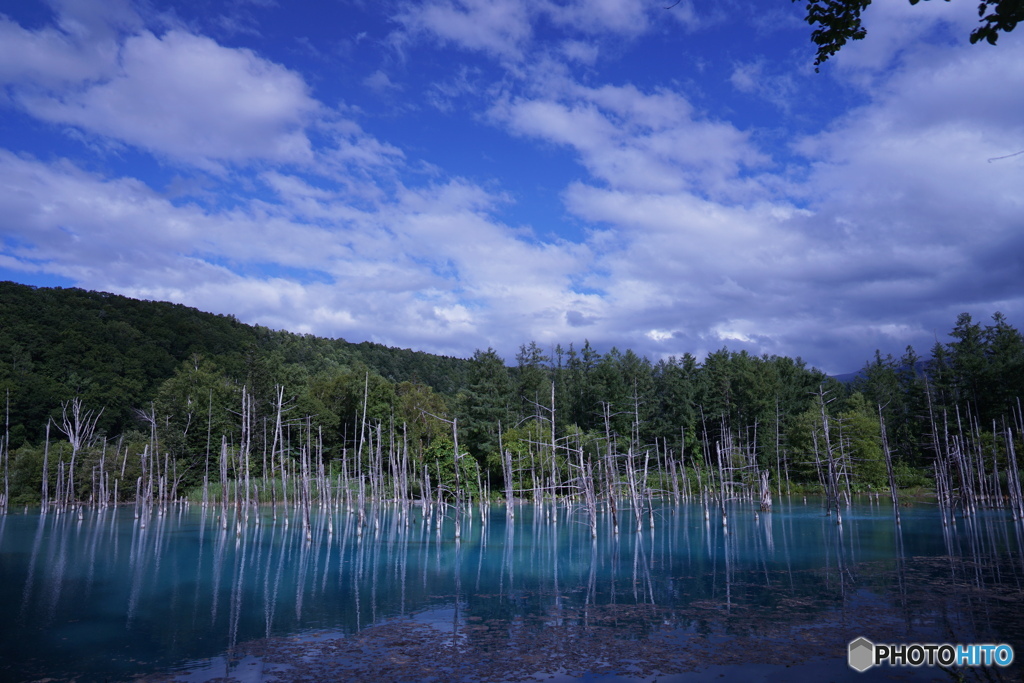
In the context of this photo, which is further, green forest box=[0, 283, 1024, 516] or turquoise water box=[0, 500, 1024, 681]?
green forest box=[0, 283, 1024, 516]

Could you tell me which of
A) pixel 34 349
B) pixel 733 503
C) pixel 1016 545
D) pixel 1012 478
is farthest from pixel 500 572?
Answer: pixel 34 349

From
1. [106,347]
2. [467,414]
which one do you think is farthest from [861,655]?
[106,347]

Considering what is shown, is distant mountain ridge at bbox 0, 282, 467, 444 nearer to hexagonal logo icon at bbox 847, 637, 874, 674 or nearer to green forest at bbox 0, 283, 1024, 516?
green forest at bbox 0, 283, 1024, 516

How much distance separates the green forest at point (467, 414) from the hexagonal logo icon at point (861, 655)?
27.5m

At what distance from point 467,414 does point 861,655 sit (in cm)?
4543

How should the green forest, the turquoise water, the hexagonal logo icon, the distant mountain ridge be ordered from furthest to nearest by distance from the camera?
1. the distant mountain ridge
2. the green forest
3. the turquoise water
4. the hexagonal logo icon

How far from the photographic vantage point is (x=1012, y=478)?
26703 mm

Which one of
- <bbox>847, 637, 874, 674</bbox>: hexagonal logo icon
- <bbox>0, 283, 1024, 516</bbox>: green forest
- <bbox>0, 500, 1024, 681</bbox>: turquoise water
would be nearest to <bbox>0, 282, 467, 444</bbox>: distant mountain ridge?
<bbox>0, 283, 1024, 516</bbox>: green forest

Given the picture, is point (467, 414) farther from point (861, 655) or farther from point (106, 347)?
point (861, 655)

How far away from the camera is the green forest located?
41.8 metres

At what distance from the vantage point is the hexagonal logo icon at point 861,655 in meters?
9.08

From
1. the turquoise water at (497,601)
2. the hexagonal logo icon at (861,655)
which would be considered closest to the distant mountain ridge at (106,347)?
the turquoise water at (497,601)

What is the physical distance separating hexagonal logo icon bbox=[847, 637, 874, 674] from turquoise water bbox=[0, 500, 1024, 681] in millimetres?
187

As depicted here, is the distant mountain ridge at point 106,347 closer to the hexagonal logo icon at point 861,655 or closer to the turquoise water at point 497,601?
the turquoise water at point 497,601
